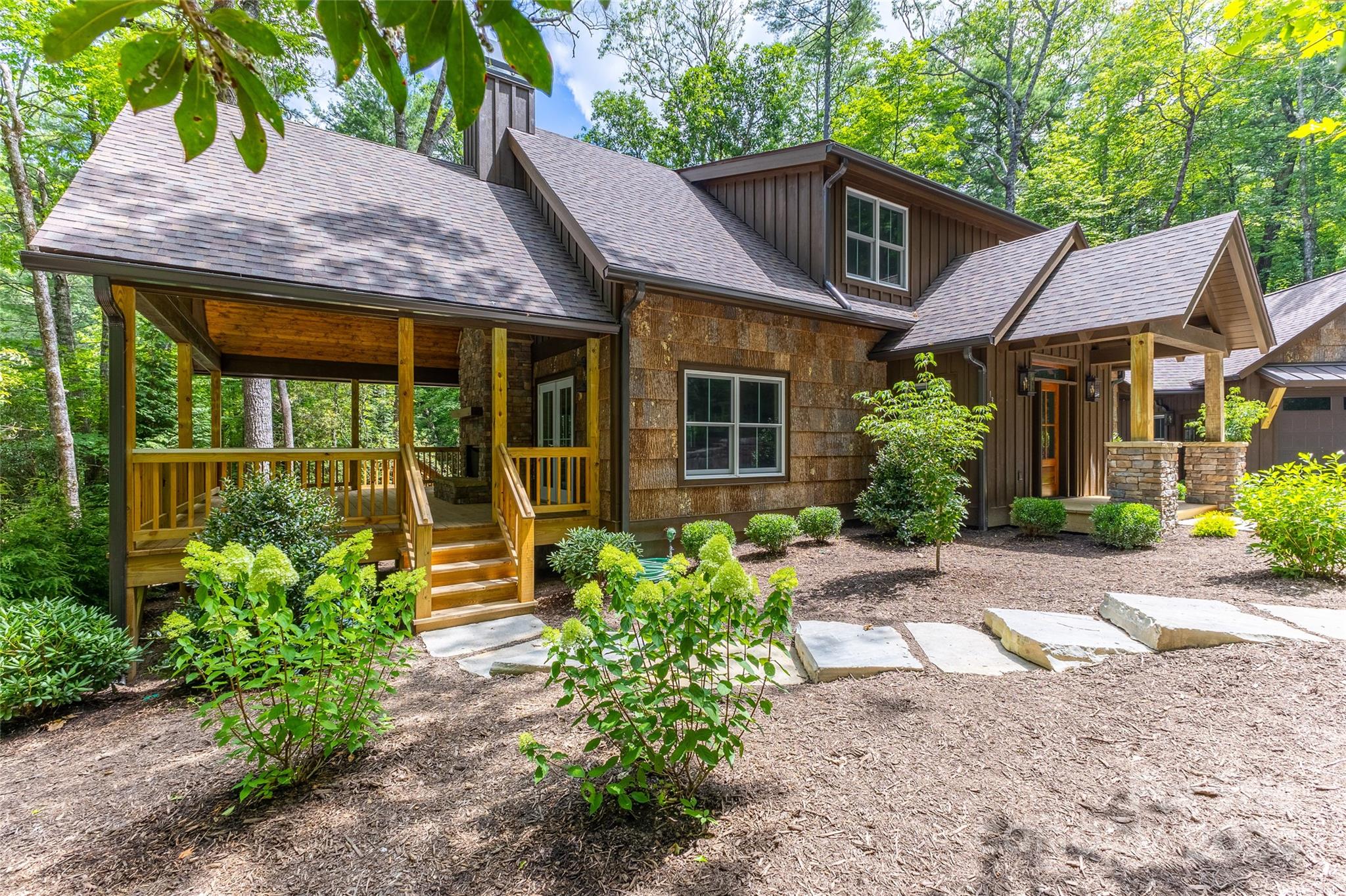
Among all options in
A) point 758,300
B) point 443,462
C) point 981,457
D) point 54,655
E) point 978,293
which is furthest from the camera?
point 443,462

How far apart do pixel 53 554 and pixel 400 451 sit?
3091mm

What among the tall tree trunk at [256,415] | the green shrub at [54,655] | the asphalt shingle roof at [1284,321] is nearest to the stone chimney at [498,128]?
the tall tree trunk at [256,415]

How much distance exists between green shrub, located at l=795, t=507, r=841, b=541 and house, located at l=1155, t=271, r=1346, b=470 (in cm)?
1130

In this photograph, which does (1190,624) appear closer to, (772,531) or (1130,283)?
(772,531)

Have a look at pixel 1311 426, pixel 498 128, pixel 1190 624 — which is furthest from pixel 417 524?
pixel 1311 426

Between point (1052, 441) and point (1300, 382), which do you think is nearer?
point (1052, 441)

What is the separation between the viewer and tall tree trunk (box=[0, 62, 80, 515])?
852 centimetres

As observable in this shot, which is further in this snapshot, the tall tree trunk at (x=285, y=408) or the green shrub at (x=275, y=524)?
the tall tree trunk at (x=285, y=408)

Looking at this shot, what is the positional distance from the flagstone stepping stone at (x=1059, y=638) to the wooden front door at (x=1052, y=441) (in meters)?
6.29

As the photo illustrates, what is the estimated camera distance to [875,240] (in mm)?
9570

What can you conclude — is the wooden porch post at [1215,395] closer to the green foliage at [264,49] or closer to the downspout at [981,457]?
the downspout at [981,457]

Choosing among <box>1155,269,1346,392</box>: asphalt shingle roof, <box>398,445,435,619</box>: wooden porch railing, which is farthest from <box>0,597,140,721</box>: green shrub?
<box>1155,269,1346,392</box>: asphalt shingle roof

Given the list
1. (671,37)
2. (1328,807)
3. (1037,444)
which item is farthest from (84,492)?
(671,37)

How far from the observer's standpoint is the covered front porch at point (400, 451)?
15.6 feet
